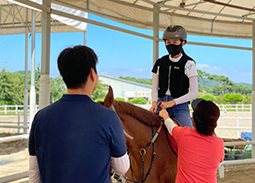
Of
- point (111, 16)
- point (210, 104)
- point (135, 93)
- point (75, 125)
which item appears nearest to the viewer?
point (75, 125)

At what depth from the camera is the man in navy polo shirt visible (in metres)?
0.83

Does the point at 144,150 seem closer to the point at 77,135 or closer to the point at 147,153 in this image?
the point at 147,153

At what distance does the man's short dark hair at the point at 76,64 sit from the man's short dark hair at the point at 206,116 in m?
0.91

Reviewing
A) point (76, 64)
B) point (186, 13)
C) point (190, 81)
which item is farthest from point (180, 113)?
point (186, 13)

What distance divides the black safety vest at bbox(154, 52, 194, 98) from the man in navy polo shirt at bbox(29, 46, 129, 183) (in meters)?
1.56

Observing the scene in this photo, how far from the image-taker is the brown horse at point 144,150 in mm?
1926

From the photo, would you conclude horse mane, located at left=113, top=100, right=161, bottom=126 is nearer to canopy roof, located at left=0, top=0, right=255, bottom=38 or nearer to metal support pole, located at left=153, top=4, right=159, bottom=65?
metal support pole, located at left=153, top=4, right=159, bottom=65

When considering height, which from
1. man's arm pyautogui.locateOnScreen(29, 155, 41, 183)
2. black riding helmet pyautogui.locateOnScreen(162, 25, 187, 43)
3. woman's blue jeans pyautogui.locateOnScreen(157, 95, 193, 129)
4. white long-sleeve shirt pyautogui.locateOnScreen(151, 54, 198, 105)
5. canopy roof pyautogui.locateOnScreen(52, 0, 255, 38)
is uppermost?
canopy roof pyautogui.locateOnScreen(52, 0, 255, 38)

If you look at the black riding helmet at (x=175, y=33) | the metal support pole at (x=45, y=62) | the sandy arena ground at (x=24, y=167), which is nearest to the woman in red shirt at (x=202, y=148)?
the black riding helmet at (x=175, y=33)

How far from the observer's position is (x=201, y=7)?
20.6ft

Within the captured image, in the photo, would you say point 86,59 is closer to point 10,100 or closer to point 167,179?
point 167,179

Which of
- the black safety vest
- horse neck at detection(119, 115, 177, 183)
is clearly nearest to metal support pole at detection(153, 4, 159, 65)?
the black safety vest

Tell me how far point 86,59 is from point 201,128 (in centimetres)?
103

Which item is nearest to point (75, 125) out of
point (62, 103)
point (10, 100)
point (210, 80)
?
point (62, 103)
